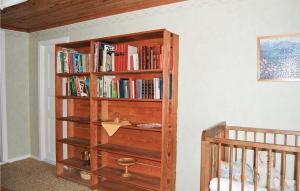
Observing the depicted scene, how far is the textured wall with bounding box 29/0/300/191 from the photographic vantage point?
1.93 meters

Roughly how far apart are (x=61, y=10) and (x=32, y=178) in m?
2.35

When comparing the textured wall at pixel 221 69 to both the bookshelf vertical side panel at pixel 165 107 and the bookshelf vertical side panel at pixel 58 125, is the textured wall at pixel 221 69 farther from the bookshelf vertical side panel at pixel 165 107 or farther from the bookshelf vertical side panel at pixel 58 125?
the bookshelf vertical side panel at pixel 58 125

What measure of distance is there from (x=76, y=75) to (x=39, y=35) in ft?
4.54

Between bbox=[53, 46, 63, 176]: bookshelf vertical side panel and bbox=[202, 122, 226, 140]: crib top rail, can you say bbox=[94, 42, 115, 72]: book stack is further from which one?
bbox=[202, 122, 226, 140]: crib top rail

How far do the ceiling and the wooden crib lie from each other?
156 cm

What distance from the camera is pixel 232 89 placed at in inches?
84.6

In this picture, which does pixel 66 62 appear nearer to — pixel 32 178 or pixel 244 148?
pixel 32 178

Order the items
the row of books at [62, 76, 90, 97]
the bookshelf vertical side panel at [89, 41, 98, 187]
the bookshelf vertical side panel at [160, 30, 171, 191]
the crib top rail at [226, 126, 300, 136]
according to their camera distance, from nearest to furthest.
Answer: the crib top rail at [226, 126, 300, 136] < the bookshelf vertical side panel at [160, 30, 171, 191] < the bookshelf vertical side panel at [89, 41, 98, 187] < the row of books at [62, 76, 90, 97]

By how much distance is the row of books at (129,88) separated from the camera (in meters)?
2.29

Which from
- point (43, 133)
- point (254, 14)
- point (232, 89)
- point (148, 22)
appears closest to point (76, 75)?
point (148, 22)

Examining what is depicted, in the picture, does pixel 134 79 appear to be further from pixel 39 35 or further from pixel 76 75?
pixel 39 35

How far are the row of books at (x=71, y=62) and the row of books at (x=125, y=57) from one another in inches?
12.6

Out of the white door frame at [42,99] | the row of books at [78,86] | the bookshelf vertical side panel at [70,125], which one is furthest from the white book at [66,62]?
the white door frame at [42,99]

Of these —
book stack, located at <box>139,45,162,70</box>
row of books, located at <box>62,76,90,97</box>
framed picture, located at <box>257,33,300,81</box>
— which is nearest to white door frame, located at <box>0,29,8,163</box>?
row of books, located at <box>62,76,90,97</box>
